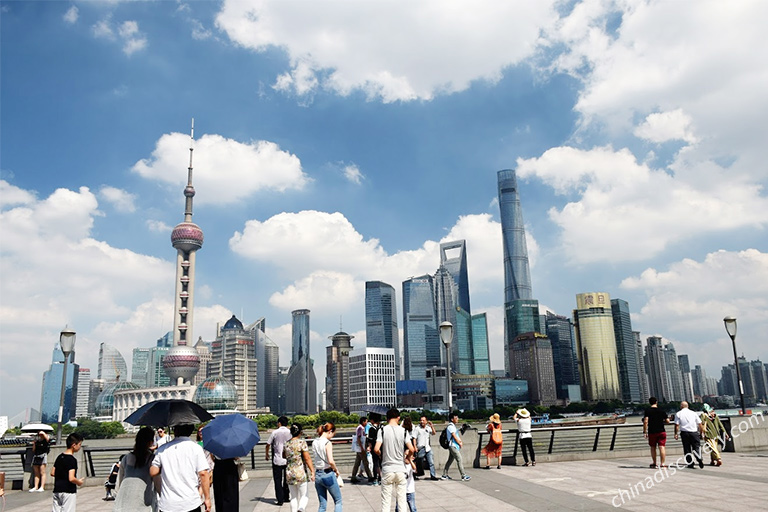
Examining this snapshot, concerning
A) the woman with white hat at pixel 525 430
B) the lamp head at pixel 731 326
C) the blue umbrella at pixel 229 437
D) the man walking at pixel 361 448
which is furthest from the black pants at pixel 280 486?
the lamp head at pixel 731 326

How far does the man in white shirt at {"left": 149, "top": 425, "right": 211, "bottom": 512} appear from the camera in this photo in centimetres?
728

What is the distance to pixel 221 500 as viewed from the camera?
8.66 m

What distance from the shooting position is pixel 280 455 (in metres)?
12.7

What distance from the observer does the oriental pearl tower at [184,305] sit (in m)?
175

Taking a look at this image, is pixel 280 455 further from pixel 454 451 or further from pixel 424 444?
pixel 454 451

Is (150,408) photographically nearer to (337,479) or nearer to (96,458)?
(337,479)

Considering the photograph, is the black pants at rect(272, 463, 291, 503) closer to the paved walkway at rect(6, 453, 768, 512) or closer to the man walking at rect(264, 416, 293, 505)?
the man walking at rect(264, 416, 293, 505)

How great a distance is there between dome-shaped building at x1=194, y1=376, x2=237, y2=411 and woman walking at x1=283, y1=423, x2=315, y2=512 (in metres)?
170

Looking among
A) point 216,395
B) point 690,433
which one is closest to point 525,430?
point 690,433

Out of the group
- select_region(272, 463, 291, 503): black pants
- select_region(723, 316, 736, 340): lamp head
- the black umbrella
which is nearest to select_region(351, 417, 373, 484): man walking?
select_region(272, 463, 291, 503): black pants

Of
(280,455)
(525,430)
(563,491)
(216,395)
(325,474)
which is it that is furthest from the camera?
(216,395)

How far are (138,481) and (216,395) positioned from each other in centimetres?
17660

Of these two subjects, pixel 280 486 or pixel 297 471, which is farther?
pixel 280 486

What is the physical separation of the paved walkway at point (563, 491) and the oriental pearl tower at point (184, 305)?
16751 centimetres
